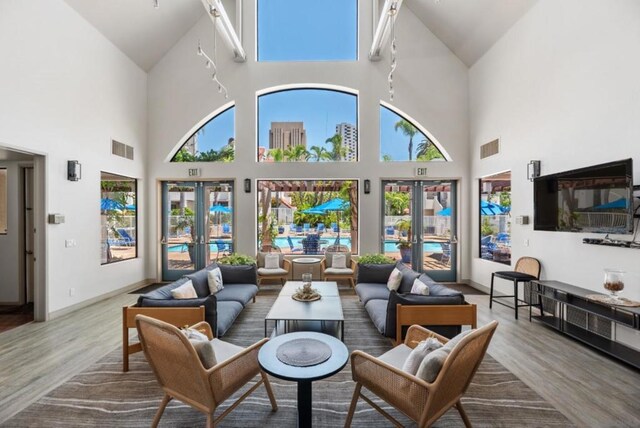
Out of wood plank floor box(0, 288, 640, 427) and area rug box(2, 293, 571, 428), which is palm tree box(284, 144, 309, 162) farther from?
area rug box(2, 293, 571, 428)

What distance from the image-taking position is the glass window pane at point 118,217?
5.52 metres

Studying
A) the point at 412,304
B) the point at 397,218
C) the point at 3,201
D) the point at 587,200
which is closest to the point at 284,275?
the point at 397,218

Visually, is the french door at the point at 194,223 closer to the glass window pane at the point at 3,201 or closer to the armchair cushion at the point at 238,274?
the armchair cushion at the point at 238,274

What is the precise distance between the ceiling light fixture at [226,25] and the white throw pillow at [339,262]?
4.65 meters

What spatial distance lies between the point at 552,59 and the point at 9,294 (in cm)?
935

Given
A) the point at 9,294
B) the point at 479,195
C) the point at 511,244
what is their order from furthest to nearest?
the point at 479,195 < the point at 511,244 < the point at 9,294

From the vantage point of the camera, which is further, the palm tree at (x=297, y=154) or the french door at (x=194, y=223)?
the french door at (x=194, y=223)

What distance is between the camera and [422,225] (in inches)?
264

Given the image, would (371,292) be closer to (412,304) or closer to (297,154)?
(412,304)

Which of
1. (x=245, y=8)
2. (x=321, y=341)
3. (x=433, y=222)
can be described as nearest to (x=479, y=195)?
(x=433, y=222)

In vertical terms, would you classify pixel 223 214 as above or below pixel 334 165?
below

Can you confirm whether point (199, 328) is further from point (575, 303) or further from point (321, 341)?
point (575, 303)

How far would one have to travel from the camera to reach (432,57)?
6.52 m

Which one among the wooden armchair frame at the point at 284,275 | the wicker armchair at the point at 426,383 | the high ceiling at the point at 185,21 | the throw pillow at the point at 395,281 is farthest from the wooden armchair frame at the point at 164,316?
the high ceiling at the point at 185,21
